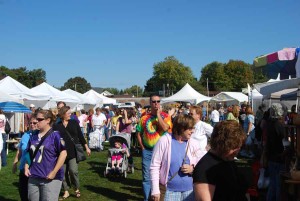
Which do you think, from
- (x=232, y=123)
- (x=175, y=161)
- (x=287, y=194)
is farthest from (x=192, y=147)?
(x=287, y=194)

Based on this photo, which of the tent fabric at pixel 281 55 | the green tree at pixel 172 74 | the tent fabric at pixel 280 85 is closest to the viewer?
the tent fabric at pixel 281 55

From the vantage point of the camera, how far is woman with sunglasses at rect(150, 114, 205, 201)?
399 centimetres

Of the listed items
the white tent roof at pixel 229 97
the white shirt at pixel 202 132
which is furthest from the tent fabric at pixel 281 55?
the white tent roof at pixel 229 97

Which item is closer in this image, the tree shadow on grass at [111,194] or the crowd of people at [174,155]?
the crowd of people at [174,155]

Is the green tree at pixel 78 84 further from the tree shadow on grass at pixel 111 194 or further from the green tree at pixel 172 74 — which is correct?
the tree shadow on grass at pixel 111 194

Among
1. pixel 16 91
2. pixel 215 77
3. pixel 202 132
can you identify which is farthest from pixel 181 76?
pixel 202 132

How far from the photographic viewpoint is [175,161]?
13.3ft

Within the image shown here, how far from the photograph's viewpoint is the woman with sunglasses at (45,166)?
464 centimetres

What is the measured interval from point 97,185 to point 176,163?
5.63 meters

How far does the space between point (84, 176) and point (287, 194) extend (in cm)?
630

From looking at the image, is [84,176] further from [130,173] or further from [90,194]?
[90,194]

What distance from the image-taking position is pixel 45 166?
15.3 ft

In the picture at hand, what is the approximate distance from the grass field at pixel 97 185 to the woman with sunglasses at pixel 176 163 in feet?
13.2

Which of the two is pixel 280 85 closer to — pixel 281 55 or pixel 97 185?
pixel 281 55
